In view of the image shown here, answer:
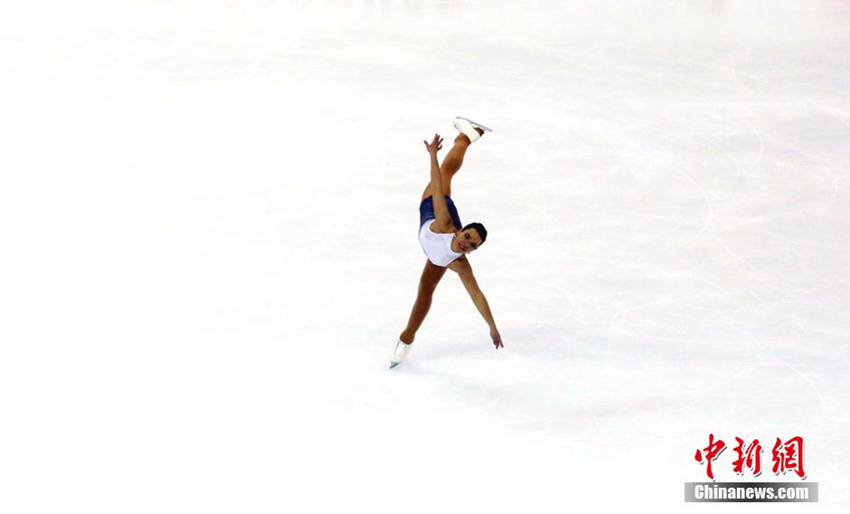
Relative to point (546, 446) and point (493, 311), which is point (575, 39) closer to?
point (493, 311)

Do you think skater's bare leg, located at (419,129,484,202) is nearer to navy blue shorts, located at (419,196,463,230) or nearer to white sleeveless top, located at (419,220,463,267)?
navy blue shorts, located at (419,196,463,230)

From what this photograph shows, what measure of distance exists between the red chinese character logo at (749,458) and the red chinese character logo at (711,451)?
9 cm

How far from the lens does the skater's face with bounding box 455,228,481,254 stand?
6.22 meters

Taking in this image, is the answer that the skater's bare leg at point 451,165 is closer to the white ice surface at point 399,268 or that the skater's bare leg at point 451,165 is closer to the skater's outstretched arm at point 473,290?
the skater's outstretched arm at point 473,290

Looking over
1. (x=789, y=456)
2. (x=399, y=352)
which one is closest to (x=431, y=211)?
(x=399, y=352)

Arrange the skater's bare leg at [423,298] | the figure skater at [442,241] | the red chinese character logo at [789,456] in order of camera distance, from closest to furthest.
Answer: the red chinese character logo at [789,456]
the figure skater at [442,241]
the skater's bare leg at [423,298]

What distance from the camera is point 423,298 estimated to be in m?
6.84

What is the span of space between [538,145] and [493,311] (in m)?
3.10

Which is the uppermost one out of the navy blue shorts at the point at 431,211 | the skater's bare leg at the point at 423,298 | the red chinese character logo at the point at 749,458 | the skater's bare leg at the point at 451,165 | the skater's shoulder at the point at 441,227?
the skater's bare leg at the point at 451,165

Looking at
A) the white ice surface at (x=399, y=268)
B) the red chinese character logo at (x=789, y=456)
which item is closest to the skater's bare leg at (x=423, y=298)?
the white ice surface at (x=399, y=268)

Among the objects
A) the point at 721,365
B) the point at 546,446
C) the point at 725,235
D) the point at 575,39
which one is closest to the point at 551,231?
the point at 725,235

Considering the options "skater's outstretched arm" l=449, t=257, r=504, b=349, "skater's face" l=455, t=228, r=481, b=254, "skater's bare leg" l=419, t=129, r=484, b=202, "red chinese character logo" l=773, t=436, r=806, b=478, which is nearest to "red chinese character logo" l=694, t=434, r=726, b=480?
"red chinese character logo" l=773, t=436, r=806, b=478

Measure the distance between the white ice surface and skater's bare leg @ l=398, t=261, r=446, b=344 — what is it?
25 centimetres

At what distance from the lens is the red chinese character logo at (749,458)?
6.18 m
